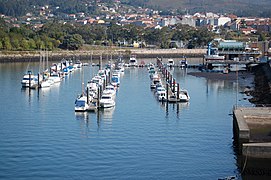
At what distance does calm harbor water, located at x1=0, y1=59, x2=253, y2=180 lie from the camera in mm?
15398

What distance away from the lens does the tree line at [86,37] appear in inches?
2121

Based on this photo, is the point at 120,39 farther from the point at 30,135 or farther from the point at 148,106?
the point at 30,135

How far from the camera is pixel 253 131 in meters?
18.2

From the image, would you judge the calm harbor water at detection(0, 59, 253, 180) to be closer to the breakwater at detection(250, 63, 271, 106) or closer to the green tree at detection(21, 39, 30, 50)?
the breakwater at detection(250, 63, 271, 106)

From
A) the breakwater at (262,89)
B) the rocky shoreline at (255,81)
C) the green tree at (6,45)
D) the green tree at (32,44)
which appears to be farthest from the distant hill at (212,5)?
the breakwater at (262,89)

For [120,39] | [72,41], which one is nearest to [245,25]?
[120,39]

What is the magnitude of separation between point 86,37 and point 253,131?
46.8 metres

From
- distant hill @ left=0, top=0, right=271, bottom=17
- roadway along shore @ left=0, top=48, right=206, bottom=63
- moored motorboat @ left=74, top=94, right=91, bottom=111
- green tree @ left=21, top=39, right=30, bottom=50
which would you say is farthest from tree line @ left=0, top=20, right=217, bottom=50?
distant hill @ left=0, top=0, right=271, bottom=17

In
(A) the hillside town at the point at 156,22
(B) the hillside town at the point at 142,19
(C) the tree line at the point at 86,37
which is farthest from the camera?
(B) the hillside town at the point at 142,19

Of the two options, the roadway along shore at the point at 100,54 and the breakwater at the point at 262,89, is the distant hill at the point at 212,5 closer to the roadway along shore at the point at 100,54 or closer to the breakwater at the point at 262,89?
the roadway along shore at the point at 100,54

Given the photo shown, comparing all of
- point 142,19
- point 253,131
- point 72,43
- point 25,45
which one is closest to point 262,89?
point 253,131

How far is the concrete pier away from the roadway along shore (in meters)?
31.7

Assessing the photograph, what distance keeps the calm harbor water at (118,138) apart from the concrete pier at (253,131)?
0.51 m

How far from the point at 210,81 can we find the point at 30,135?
686 inches
